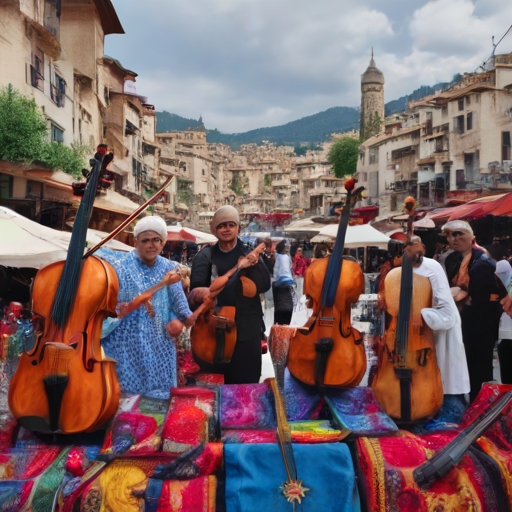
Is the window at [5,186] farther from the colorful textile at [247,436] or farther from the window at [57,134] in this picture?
the colorful textile at [247,436]

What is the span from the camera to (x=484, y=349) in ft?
12.7

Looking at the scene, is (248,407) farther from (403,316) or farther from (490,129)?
(490,129)

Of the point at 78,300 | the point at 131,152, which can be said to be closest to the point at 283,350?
the point at 78,300

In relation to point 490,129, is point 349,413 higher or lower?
lower

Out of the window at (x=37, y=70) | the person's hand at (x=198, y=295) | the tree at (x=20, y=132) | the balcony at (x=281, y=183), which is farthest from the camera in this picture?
the balcony at (x=281, y=183)

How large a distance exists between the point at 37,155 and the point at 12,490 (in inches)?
425

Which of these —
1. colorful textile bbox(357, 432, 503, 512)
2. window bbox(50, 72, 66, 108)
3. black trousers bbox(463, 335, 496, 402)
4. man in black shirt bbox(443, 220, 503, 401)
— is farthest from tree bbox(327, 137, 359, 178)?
colorful textile bbox(357, 432, 503, 512)

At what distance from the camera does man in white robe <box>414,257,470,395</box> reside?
301 cm

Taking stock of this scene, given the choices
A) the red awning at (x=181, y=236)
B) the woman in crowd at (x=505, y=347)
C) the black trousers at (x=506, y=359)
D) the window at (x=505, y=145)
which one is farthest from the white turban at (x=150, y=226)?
the window at (x=505, y=145)

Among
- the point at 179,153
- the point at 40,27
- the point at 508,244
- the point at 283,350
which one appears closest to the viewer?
the point at 283,350

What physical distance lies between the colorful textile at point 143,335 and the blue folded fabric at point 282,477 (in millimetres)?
813

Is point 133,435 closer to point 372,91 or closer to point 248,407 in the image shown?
point 248,407

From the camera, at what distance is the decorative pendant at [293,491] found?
1985mm

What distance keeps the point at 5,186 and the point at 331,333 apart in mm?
12153
